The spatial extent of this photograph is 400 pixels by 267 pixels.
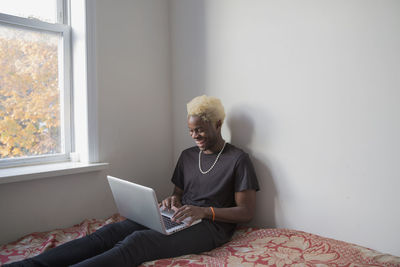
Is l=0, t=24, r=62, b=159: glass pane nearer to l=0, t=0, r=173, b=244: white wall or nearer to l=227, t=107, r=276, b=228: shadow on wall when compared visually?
l=0, t=0, r=173, b=244: white wall

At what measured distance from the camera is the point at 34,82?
1945 millimetres

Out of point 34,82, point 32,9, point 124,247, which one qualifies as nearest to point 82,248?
point 124,247

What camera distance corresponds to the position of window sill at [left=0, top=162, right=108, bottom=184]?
5.50 ft

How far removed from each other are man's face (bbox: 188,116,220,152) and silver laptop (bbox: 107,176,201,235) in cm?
43

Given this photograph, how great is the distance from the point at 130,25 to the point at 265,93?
105 centimetres

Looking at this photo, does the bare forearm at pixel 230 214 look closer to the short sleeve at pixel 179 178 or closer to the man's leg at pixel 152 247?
the man's leg at pixel 152 247

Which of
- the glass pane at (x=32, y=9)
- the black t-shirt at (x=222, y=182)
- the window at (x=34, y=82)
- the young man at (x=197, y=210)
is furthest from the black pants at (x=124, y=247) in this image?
the glass pane at (x=32, y=9)

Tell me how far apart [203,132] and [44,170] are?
0.91 metres

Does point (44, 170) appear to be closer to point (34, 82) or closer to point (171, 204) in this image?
point (34, 82)

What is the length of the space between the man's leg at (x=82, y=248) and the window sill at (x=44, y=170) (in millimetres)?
494

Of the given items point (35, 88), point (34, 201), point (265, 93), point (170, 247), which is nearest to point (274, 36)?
point (265, 93)

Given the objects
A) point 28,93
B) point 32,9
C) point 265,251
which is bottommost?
point 265,251

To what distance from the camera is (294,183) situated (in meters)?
1.73

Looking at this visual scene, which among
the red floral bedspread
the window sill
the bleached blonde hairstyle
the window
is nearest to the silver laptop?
the red floral bedspread
